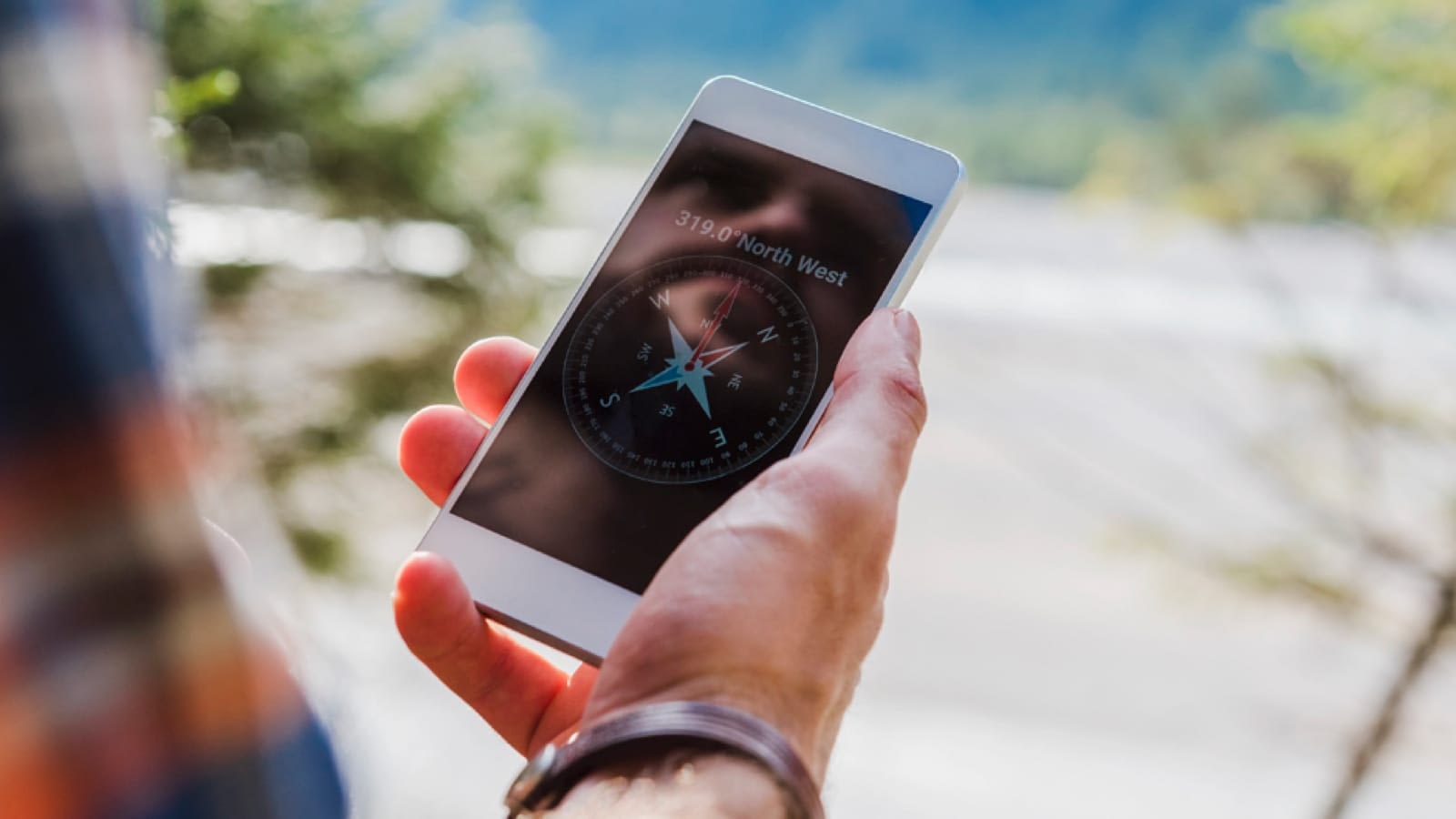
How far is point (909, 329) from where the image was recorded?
531 millimetres

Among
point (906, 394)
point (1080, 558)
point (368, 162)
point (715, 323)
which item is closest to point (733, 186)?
point (715, 323)

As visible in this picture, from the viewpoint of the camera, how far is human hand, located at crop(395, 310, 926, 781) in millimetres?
422

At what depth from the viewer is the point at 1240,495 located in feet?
6.44

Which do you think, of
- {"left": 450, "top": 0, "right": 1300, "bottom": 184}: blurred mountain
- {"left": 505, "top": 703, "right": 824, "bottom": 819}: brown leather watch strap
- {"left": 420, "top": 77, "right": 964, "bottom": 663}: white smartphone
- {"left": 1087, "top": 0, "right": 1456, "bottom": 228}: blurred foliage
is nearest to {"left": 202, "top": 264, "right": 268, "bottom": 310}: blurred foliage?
{"left": 450, "top": 0, "right": 1300, "bottom": 184}: blurred mountain

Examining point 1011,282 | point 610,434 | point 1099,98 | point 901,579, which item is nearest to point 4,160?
point 610,434

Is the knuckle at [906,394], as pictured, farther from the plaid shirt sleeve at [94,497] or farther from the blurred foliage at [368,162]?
the blurred foliage at [368,162]

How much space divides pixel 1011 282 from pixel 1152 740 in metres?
1.03

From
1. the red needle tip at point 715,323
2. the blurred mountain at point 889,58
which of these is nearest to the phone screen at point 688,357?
the red needle tip at point 715,323

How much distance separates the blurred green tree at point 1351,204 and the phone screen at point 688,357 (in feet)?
3.16

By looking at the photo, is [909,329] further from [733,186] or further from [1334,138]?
[1334,138]

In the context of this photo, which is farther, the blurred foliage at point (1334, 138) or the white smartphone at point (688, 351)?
the blurred foliage at point (1334, 138)

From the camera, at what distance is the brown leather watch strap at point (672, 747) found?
1.25 feet

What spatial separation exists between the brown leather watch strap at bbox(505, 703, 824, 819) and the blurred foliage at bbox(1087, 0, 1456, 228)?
1.24m

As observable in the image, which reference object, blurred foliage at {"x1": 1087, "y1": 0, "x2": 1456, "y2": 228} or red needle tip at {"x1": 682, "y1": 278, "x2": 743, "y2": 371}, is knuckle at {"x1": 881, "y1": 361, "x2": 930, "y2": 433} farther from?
blurred foliage at {"x1": 1087, "y1": 0, "x2": 1456, "y2": 228}
